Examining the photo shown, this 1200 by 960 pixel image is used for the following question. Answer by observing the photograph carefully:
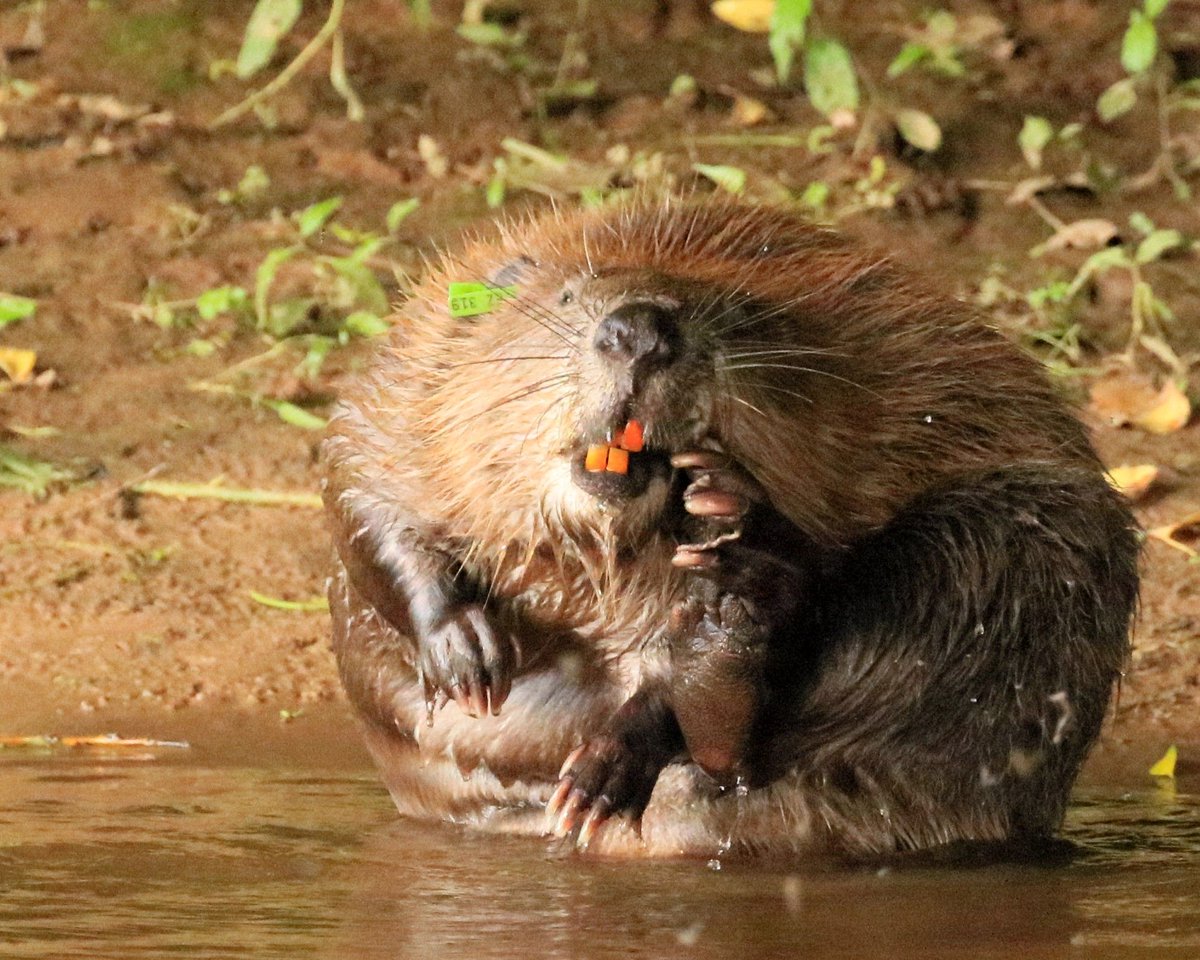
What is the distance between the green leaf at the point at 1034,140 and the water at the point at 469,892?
11.0ft

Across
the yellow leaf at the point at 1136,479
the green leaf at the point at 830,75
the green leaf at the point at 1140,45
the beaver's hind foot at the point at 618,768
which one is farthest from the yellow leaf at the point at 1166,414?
the beaver's hind foot at the point at 618,768

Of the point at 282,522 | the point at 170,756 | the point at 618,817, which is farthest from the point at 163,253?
the point at 618,817

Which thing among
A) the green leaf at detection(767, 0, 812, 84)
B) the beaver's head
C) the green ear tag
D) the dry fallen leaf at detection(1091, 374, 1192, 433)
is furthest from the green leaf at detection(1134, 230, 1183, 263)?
the green ear tag

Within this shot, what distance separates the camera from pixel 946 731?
3.46 m

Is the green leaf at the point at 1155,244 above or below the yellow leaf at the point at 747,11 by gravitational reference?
below

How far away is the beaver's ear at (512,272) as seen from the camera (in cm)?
366

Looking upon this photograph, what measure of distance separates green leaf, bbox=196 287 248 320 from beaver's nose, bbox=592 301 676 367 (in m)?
3.33

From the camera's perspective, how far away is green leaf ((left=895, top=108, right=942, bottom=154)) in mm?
6883

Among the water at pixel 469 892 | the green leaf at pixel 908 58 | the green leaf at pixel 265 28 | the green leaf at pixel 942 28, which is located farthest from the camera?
the green leaf at pixel 942 28

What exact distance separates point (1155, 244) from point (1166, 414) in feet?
2.68

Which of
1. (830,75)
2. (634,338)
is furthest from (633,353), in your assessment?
(830,75)

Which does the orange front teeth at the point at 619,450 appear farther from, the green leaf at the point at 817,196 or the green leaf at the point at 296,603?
the green leaf at the point at 817,196

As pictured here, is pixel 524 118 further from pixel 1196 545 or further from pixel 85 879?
pixel 85 879

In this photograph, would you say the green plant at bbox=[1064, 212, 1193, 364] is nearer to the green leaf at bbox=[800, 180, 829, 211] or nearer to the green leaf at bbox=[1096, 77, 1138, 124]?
the green leaf at bbox=[1096, 77, 1138, 124]
